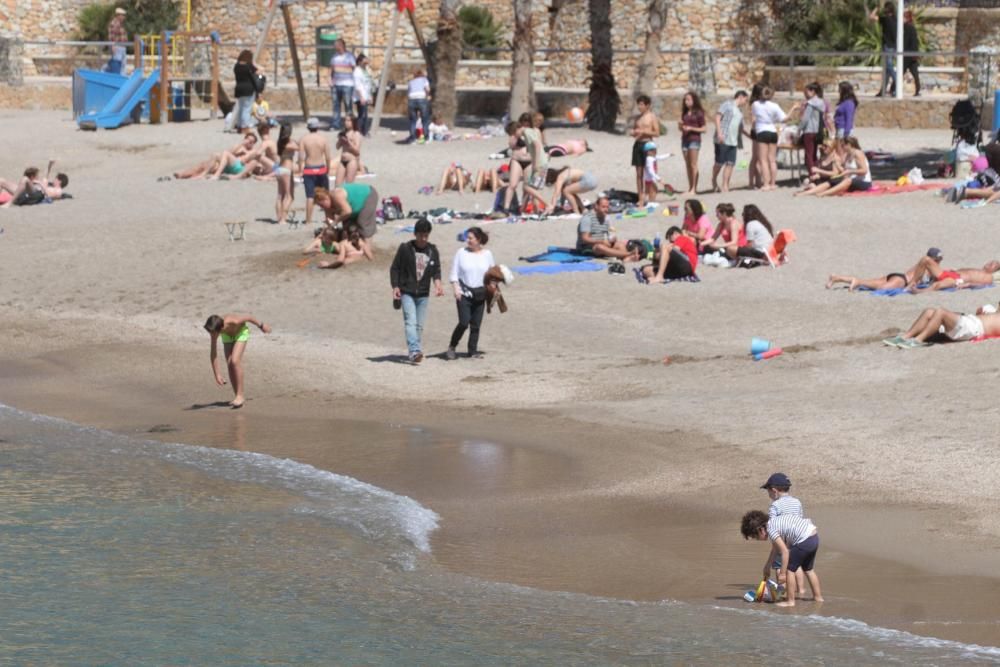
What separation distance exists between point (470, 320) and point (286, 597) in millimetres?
6715

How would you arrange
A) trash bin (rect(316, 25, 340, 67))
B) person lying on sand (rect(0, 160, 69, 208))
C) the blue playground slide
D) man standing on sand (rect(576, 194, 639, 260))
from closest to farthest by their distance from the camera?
man standing on sand (rect(576, 194, 639, 260)), person lying on sand (rect(0, 160, 69, 208)), the blue playground slide, trash bin (rect(316, 25, 340, 67))

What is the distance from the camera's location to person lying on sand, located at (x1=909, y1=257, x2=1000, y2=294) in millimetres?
19188

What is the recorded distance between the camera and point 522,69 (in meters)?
33.4

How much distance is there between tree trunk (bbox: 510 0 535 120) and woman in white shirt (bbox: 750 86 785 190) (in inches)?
304

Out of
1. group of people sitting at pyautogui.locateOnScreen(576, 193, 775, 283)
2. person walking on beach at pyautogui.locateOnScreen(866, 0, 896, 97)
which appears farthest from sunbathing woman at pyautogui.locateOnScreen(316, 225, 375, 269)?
person walking on beach at pyautogui.locateOnScreen(866, 0, 896, 97)

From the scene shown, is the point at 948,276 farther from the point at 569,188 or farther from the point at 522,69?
the point at 522,69

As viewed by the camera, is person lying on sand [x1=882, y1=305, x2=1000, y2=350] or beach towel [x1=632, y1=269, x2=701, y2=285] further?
beach towel [x1=632, y1=269, x2=701, y2=285]

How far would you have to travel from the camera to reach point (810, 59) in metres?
39.7

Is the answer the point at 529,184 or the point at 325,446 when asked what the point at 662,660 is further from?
the point at 529,184

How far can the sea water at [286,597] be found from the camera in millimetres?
10148

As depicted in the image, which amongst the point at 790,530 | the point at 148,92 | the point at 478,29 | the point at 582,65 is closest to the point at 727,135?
the point at 148,92

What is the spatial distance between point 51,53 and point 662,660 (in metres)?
41.7

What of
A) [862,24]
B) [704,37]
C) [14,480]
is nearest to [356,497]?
[14,480]

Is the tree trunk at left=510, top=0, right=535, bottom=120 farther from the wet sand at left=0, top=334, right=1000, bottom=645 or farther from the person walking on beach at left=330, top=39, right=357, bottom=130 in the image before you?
the wet sand at left=0, top=334, right=1000, bottom=645
